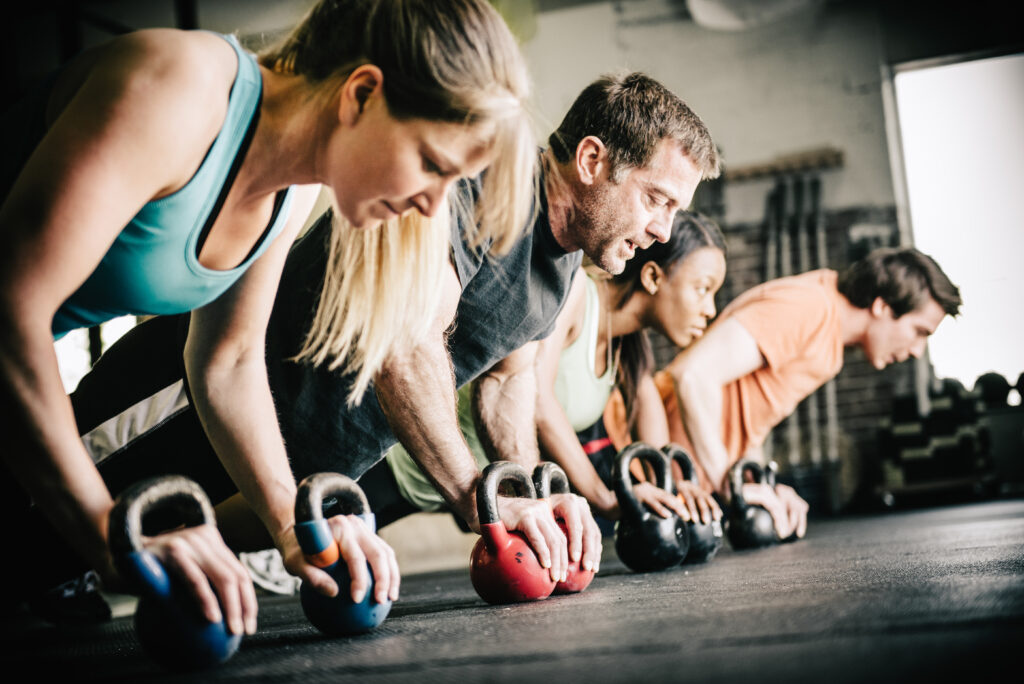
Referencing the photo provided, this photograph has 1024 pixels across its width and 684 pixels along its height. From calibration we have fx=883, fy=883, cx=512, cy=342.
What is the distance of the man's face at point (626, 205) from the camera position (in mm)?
1756

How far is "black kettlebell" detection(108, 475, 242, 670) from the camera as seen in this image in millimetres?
777

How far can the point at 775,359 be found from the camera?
9.46 feet

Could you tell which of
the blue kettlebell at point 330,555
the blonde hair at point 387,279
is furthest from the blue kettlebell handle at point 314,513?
the blonde hair at point 387,279

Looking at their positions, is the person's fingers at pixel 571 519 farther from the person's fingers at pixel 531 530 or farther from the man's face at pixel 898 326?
the man's face at pixel 898 326

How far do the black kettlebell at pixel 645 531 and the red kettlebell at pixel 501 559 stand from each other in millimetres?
467

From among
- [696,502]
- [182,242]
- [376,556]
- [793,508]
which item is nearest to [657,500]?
[696,502]

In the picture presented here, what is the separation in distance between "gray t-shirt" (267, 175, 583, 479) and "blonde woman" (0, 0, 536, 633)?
218mm

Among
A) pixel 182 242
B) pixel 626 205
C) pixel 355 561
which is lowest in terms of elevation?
pixel 355 561

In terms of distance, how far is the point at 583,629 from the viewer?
94 cm

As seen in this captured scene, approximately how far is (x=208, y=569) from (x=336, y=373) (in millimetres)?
822

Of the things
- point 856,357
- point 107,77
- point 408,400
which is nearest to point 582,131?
point 408,400

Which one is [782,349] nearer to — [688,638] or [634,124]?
[634,124]

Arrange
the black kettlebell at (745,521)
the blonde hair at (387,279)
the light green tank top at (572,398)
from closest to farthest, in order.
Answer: the blonde hair at (387,279), the light green tank top at (572,398), the black kettlebell at (745,521)

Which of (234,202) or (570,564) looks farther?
(570,564)
